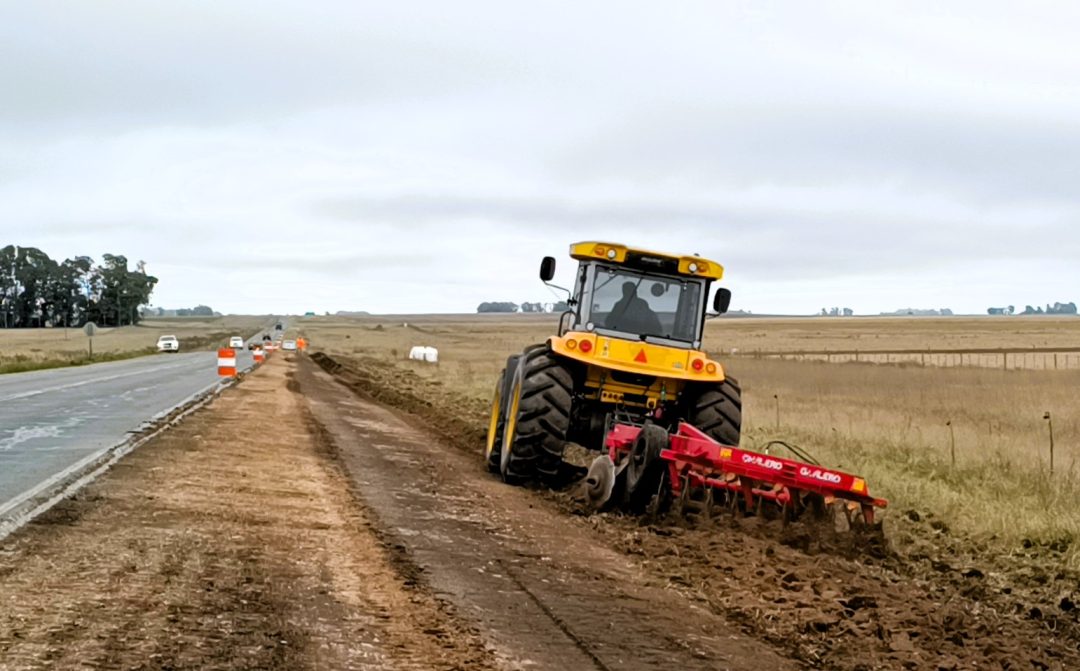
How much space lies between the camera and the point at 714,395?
10.6 m

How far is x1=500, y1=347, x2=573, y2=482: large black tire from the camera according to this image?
10.3 meters

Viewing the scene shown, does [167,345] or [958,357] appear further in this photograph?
[167,345]

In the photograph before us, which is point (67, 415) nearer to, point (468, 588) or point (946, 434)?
point (468, 588)

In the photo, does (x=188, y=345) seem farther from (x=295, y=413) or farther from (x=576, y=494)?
(x=576, y=494)

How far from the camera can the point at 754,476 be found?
26.4 feet

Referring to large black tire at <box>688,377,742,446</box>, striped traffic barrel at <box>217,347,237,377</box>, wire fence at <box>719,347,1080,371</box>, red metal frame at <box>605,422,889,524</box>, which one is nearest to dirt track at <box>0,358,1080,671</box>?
red metal frame at <box>605,422,889,524</box>

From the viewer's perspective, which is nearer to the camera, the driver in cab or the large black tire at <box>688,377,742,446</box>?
the large black tire at <box>688,377,742,446</box>

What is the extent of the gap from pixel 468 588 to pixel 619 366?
451cm

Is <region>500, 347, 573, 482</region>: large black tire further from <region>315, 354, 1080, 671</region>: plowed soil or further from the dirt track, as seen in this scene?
<region>315, 354, 1080, 671</region>: plowed soil

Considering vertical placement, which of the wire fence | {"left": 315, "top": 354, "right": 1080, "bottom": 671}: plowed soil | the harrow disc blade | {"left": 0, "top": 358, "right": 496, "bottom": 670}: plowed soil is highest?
the wire fence

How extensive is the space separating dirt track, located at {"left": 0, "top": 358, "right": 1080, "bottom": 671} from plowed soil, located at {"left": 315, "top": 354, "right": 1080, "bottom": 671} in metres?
0.02

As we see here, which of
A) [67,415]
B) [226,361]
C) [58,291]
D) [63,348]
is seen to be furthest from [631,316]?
[58,291]

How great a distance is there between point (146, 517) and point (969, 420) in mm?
16023

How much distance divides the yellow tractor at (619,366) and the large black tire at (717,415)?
0.03ft
